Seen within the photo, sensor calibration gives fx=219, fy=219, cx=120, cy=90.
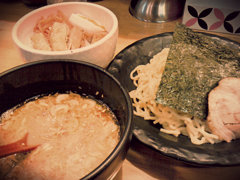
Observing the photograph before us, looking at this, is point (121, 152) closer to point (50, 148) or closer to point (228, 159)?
point (50, 148)

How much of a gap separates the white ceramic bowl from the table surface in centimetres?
10

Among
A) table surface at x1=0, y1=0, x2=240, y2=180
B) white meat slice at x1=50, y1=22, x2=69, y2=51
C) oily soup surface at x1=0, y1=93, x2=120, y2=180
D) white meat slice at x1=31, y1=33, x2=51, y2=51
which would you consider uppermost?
white meat slice at x1=50, y1=22, x2=69, y2=51

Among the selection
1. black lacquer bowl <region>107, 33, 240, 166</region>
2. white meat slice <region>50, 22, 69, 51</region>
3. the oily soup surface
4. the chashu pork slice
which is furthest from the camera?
white meat slice <region>50, 22, 69, 51</region>

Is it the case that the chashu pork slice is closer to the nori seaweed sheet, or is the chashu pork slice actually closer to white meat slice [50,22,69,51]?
the nori seaweed sheet

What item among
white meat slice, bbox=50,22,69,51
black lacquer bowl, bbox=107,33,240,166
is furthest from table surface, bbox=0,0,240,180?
white meat slice, bbox=50,22,69,51

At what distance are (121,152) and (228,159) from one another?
0.43 meters

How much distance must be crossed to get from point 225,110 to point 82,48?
0.64 metres

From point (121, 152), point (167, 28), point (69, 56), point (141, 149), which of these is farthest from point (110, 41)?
point (167, 28)

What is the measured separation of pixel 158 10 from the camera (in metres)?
1.61

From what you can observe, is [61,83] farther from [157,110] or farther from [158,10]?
[158,10]

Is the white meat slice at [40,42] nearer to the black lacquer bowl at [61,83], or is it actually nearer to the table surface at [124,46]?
the table surface at [124,46]

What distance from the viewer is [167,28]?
62.5 inches

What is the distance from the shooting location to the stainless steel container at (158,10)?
5.22 ft

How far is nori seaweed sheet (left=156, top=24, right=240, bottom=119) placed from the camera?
0.92 metres
